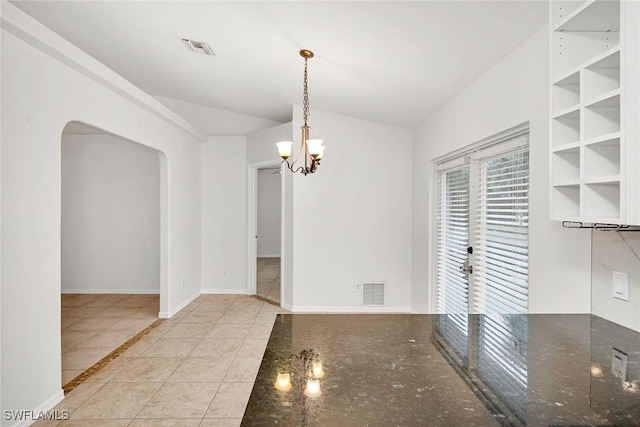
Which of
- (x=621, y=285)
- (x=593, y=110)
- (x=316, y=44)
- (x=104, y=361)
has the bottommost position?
(x=104, y=361)

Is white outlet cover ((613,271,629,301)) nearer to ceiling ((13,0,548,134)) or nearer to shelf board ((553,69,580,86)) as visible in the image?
shelf board ((553,69,580,86))

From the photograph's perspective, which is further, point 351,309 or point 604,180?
point 351,309

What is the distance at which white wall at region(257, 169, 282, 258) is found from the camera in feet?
33.2

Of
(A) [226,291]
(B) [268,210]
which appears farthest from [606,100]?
(B) [268,210]

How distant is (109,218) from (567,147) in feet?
21.1

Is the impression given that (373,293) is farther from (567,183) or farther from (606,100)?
(606,100)

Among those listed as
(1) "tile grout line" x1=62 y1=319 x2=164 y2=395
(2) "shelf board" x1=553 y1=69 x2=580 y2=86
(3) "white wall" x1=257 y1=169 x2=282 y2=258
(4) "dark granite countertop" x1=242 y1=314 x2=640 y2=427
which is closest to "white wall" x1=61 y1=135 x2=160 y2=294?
(1) "tile grout line" x1=62 y1=319 x2=164 y2=395

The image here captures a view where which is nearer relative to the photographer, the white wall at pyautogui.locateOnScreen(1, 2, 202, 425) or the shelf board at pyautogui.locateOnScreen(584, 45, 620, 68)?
the shelf board at pyautogui.locateOnScreen(584, 45, 620, 68)

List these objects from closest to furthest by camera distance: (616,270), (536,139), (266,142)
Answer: (616,270) → (536,139) → (266,142)

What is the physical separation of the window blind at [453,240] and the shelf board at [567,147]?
1740 mm

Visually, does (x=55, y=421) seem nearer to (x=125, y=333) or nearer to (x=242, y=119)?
(x=125, y=333)

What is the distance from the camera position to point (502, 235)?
8.65ft

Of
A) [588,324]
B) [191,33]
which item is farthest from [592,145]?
[191,33]

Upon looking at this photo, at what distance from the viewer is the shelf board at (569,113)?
1488 millimetres
